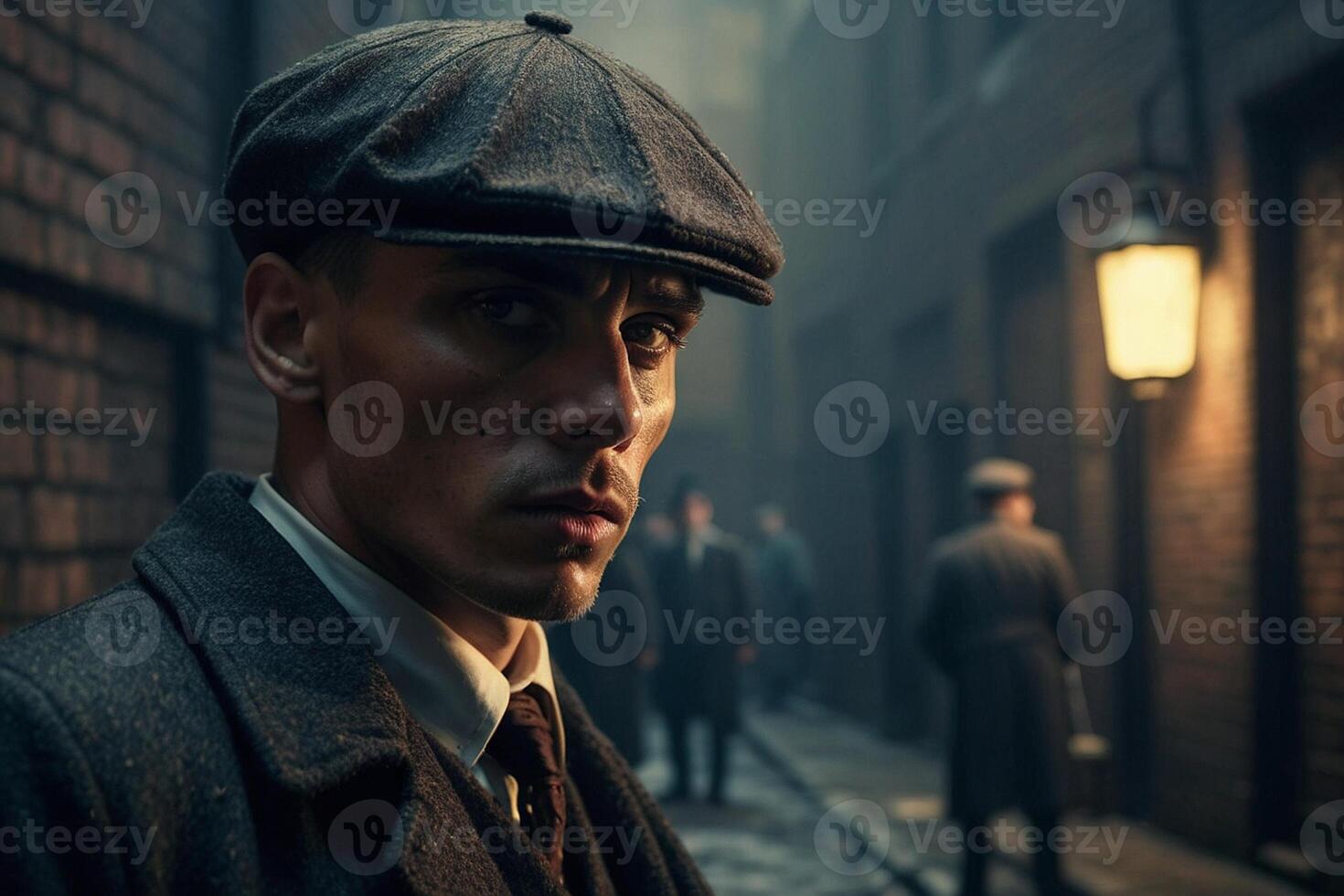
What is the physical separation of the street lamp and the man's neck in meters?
5.23

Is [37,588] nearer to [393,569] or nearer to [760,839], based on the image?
[393,569]

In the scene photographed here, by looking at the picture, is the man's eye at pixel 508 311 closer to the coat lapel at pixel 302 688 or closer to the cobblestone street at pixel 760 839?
the coat lapel at pixel 302 688

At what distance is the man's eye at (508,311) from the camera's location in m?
1.26

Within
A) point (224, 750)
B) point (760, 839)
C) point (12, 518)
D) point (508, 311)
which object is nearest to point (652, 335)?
point (508, 311)

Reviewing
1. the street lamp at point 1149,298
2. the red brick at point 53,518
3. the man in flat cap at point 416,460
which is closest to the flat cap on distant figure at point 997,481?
the street lamp at point 1149,298

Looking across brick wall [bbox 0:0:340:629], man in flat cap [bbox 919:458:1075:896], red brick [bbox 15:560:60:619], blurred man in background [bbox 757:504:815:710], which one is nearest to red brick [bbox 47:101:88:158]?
brick wall [bbox 0:0:340:629]

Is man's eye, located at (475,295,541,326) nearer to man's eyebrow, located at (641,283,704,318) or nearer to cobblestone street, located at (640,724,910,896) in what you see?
man's eyebrow, located at (641,283,704,318)

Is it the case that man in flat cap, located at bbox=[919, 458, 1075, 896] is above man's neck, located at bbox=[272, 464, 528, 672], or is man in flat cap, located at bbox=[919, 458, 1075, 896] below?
below

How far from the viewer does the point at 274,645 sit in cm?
118

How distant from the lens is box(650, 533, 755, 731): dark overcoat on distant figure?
356 inches

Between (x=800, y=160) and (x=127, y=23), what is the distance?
13.1 metres

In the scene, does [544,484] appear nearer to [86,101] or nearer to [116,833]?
[116,833]

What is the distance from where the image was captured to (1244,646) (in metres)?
6.18

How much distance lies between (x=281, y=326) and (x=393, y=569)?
293 mm
